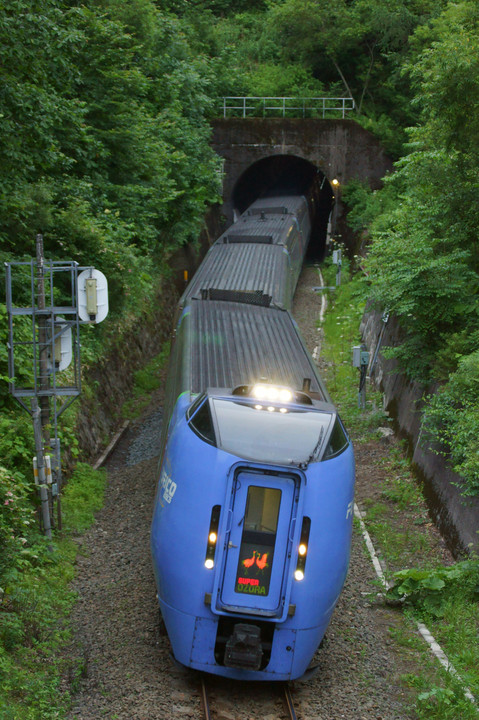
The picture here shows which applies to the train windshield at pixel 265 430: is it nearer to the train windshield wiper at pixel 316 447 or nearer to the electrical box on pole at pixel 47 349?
the train windshield wiper at pixel 316 447

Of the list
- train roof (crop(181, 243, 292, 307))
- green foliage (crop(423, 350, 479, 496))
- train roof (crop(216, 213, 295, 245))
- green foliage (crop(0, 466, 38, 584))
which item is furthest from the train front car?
train roof (crop(216, 213, 295, 245))

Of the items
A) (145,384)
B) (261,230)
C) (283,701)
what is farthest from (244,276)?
(283,701)

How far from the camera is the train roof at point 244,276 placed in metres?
15.2

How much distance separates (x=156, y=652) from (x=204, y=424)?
8.58 feet

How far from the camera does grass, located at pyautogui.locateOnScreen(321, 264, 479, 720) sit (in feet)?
25.0

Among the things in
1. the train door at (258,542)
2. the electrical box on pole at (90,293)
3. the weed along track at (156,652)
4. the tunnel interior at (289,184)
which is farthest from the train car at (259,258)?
the train door at (258,542)

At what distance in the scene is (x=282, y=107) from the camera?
33.7 metres

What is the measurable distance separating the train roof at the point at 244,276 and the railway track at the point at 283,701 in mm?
8654

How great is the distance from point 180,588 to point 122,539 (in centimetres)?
398

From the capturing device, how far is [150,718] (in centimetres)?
690

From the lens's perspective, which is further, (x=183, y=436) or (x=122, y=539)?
(x=122, y=539)

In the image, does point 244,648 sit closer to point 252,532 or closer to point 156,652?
point 252,532

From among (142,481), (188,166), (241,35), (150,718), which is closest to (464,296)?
(142,481)

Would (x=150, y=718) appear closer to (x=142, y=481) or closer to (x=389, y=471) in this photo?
(x=142, y=481)
